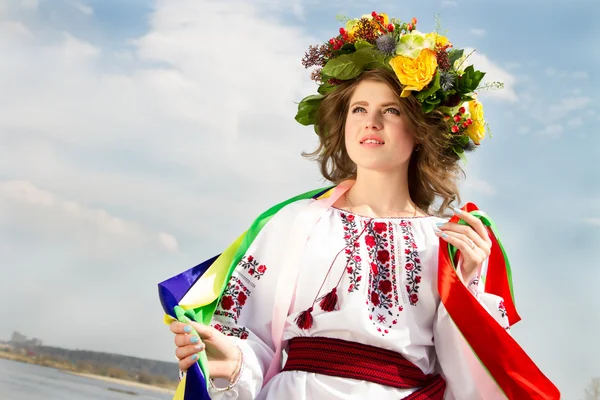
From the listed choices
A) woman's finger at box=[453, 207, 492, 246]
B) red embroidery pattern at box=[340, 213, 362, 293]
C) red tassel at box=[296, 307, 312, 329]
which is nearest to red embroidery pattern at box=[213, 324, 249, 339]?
red tassel at box=[296, 307, 312, 329]

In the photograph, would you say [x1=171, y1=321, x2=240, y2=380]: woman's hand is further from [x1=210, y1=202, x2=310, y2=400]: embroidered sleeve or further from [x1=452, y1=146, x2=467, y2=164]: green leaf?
[x1=452, y1=146, x2=467, y2=164]: green leaf

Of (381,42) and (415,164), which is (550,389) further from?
(381,42)

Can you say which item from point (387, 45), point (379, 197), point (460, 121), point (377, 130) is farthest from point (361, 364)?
point (387, 45)

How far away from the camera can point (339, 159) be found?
2.17m

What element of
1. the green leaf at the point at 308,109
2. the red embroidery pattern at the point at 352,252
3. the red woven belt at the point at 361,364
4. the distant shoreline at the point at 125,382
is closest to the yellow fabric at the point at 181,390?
the red woven belt at the point at 361,364

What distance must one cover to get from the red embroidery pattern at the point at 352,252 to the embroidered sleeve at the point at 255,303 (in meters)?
0.15

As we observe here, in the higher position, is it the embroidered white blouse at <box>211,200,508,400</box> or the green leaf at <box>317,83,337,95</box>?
the green leaf at <box>317,83,337,95</box>

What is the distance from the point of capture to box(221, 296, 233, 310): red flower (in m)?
1.84

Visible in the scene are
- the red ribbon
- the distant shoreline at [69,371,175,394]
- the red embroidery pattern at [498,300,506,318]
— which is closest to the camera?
the red ribbon

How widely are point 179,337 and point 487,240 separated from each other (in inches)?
31.2

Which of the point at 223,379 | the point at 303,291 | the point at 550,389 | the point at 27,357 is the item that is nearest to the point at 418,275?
→ the point at 303,291

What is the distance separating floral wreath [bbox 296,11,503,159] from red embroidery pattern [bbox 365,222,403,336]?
345mm

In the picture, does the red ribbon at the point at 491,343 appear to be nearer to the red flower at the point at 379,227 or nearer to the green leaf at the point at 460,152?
the red flower at the point at 379,227

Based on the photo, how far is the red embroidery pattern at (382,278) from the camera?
1.80m
